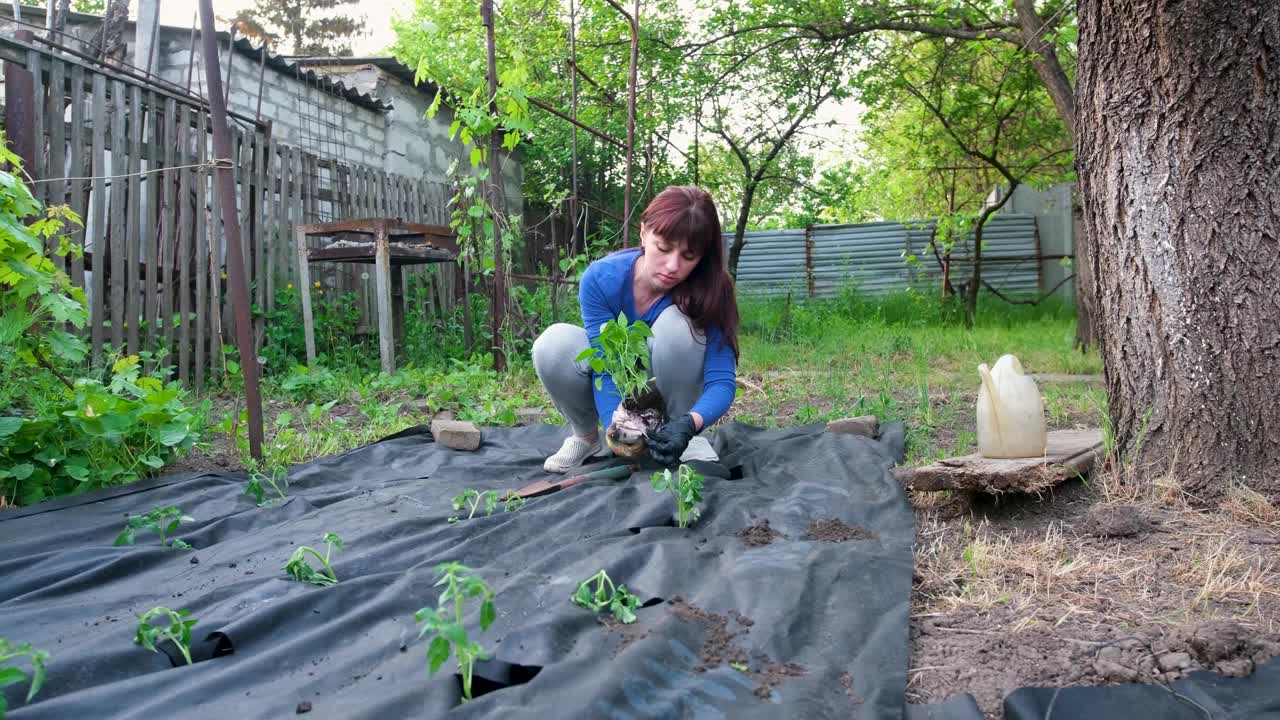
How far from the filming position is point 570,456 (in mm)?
2951

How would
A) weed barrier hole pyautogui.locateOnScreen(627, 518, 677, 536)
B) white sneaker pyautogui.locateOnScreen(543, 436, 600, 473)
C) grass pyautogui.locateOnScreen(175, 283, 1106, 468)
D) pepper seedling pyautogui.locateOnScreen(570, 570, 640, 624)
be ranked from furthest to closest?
1. grass pyautogui.locateOnScreen(175, 283, 1106, 468)
2. white sneaker pyautogui.locateOnScreen(543, 436, 600, 473)
3. weed barrier hole pyautogui.locateOnScreen(627, 518, 677, 536)
4. pepper seedling pyautogui.locateOnScreen(570, 570, 640, 624)

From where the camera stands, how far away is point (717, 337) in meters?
2.82

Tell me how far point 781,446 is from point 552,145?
754 centimetres

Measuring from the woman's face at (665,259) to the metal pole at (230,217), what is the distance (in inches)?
51.5

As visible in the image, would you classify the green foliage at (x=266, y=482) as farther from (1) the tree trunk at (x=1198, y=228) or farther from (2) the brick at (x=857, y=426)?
(1) the tree trunk at (x=1198, y=228)

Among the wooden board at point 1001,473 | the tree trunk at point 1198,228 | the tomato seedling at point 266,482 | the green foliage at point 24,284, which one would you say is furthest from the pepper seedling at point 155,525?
the tree trunk at point 1198,228

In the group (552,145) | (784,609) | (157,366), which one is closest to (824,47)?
(552,145)

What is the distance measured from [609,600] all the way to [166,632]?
752 mm

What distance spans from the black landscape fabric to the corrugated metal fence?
880 centimetres

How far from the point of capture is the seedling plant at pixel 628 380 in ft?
7.89

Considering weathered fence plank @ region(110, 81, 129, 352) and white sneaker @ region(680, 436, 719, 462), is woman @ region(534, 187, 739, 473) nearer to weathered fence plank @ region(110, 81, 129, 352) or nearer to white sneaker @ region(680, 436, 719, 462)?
white sneaker @ region(680, 436, 719, 462)

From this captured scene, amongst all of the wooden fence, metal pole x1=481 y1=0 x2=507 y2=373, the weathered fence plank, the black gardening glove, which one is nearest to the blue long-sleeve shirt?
the black gardening glove

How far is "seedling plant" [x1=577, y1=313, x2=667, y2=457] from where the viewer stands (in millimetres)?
2406

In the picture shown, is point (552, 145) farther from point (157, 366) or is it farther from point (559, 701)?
point (559, 701)
